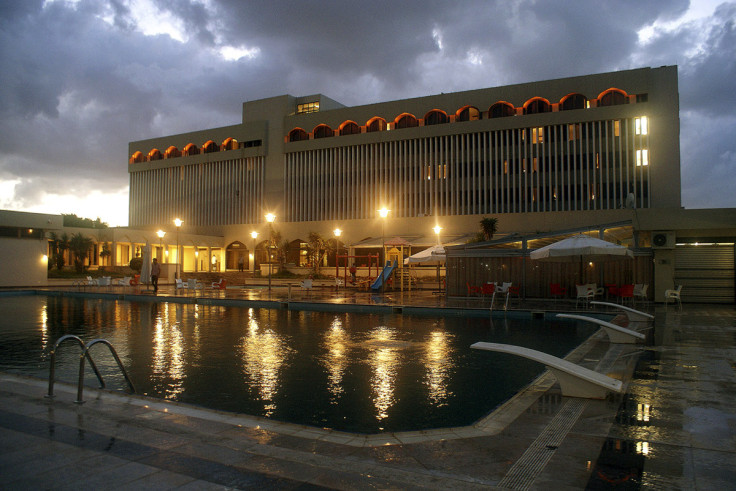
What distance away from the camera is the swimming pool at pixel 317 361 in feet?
16.7

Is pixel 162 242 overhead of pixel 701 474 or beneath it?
overhead

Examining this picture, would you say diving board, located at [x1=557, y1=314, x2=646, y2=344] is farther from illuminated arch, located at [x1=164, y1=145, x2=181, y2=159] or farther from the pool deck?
illuminated arch, located at [x1=164, y1=145, x2=181, y2=159]

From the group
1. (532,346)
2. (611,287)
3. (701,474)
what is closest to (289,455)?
(701,474)

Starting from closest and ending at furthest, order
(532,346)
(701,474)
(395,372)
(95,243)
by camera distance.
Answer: (701,474) < (395,372) < (532,346) < (95,243)

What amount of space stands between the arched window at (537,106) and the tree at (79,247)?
32.5m

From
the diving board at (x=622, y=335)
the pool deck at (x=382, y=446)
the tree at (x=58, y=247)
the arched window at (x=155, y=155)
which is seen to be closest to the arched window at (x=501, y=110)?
the tree at (x=58, y=247)

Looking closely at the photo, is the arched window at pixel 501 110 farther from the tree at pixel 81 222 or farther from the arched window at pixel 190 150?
the tree at pixel 81 222

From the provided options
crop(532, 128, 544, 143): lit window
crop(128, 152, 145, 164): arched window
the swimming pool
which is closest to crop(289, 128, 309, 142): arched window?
crop(128, 152, 145, 164): arched window

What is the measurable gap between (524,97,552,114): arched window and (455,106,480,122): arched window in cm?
372

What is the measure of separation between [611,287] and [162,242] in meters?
33.9

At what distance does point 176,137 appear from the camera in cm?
5169

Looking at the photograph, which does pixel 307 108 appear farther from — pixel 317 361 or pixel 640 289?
pixel 317 361

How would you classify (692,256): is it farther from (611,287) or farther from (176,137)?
(176,137)

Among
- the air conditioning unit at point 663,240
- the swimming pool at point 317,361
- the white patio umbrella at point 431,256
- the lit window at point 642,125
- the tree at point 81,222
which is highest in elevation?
the lit window at point 642,125
